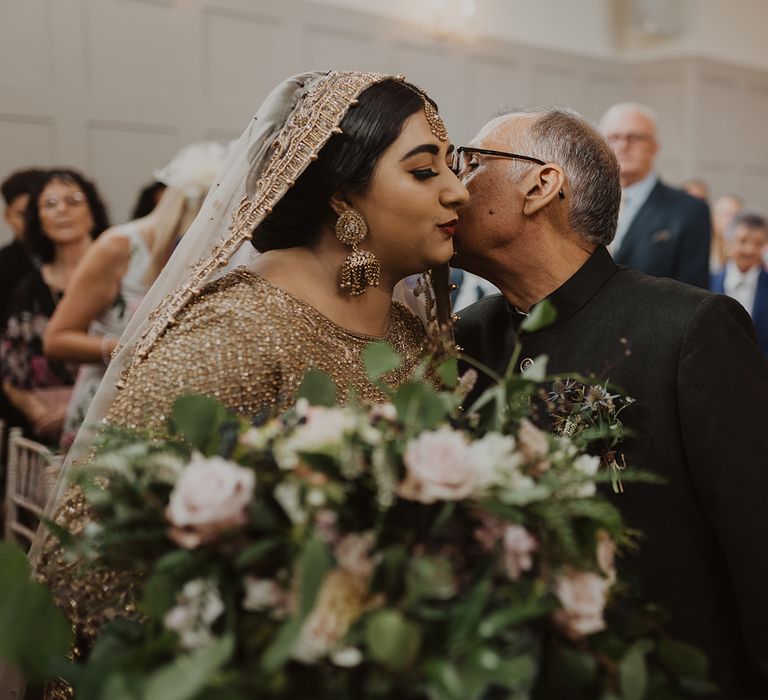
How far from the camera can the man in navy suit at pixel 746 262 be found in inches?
242

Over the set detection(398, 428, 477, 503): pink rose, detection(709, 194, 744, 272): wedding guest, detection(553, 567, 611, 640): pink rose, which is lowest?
detection(709, 194, 744, 272): wedding guest

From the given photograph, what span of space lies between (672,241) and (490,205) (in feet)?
10.3

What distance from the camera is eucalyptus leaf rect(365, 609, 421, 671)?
0.96 m

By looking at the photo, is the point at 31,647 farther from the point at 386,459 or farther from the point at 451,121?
the point at 451,121

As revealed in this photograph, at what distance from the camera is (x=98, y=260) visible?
4.04m

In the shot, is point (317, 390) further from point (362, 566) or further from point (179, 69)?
point (179, 69)

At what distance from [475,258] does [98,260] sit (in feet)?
7.48

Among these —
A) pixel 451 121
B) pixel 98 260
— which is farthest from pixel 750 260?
pixel 98 260

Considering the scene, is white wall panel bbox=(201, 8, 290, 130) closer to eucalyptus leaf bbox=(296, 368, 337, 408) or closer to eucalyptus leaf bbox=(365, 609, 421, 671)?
eucalyptus leaf bbox=(296, 368, 337, 408)

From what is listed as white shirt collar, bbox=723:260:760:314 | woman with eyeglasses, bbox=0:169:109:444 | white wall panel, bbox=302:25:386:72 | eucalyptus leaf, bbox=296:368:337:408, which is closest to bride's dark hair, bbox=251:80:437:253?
eucalyptus leaf, bbox=296:368:337:408

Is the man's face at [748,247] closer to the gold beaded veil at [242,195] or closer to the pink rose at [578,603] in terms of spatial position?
the gold beaded veil at [242,195]

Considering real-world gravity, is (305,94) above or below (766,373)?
above

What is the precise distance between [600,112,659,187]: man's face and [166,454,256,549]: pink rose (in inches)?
184

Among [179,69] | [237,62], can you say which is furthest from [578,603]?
[237,62]
